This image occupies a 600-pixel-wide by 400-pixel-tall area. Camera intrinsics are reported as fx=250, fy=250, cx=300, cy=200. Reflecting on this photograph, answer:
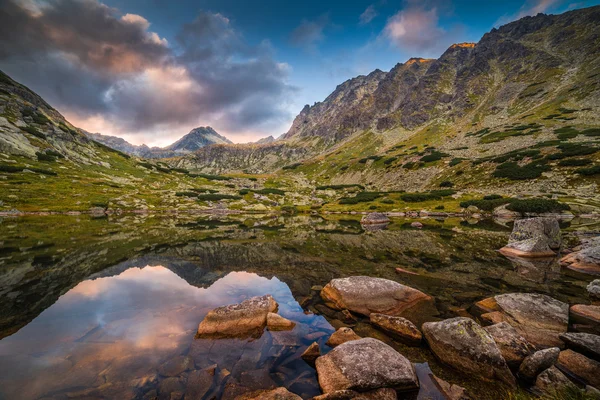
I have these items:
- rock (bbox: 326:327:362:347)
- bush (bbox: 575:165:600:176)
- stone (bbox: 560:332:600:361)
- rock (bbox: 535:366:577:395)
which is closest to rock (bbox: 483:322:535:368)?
rock (bbox: 535:366:577:395)

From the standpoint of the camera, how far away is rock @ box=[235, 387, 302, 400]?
18.4 feet

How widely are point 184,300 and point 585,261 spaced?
81.1 ft

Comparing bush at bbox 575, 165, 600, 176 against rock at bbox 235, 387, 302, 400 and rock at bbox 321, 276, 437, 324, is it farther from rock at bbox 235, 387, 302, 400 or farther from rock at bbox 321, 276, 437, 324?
rock at bbox 235, 387, 302, 400

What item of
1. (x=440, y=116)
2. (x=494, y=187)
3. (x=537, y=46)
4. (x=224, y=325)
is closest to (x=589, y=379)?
(x=224, y=325)

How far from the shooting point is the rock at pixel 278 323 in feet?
Answer: 30.8

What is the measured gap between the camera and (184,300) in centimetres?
1206

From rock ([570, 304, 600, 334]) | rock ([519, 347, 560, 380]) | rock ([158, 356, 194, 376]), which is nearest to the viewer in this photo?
rock ([519, 347, 560, 380])

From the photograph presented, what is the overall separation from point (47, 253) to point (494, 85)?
21825cm

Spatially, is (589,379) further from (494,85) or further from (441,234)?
(494,85)

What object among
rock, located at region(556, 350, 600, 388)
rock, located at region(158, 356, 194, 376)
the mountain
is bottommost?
rock, located at region(158, 356, 194, 376)

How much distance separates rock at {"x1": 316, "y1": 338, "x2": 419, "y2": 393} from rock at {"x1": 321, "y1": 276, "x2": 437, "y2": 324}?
382cm

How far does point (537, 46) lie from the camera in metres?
170

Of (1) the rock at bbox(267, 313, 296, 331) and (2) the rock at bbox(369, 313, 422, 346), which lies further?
(1) the rock at bbox(267, 313, 296, 331)

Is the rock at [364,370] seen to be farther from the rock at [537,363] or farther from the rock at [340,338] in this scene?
the rock at [537,363]
